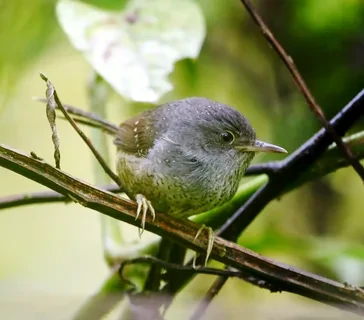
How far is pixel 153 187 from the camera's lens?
1356mm

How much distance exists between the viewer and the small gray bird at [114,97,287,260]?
1.35 m

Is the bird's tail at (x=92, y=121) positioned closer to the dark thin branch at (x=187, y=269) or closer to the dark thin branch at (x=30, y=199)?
the dark thin branch at (x=30, y=199)

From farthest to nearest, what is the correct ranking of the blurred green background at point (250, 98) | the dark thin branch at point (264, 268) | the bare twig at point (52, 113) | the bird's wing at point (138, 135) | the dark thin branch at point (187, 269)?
the blurred green background at point (250, 98), the bird's wing at point (138, 135), the dark thin branch at point (187, 269), the dark thin branch at point (264, 268), the bare twig at point (52, 113)

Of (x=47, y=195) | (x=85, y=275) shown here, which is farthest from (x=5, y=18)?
(x=85, y=275)

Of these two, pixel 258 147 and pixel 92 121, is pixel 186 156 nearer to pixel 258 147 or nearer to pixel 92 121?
pixel 258 147

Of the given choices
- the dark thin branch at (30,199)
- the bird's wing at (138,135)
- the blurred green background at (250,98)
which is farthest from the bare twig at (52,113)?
the blurred green background at (250,98)

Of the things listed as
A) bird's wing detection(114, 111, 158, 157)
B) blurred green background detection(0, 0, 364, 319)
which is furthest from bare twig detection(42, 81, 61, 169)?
blurred green background detection(0, 0, 364, 319)

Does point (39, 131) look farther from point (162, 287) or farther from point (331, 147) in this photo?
point (331, 147)

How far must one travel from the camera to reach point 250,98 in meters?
2.47

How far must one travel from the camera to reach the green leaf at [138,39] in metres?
1.50

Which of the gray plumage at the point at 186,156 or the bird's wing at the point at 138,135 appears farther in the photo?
the bird's wing at the point at 138,135

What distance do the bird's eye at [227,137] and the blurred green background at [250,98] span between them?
0.39 m

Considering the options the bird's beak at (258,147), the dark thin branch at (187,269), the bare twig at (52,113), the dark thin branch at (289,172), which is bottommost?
the bare twig at (52,113)

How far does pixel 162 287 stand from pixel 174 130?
38 cm
